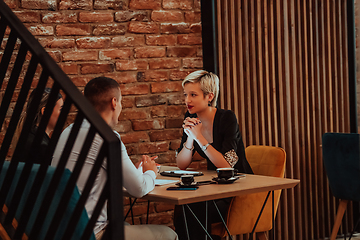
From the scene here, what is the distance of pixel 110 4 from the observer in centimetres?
306

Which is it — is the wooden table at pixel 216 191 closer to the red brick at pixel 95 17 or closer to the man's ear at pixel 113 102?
the man's ear at pixel 113 102

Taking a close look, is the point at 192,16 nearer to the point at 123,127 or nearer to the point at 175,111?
the point at 175,111

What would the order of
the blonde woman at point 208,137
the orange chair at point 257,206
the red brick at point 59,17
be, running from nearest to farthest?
1. the orange chair at point 257,206
2. the blonde woman at point 208,137
3. the red brick at point 59,17

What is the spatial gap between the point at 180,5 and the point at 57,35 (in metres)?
0.99

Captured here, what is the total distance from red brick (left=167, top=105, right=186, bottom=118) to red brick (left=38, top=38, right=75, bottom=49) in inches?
34.4

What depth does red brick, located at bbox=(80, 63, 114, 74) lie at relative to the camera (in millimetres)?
2983

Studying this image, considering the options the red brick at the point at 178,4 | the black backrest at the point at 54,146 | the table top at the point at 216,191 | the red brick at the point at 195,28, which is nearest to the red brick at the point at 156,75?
the red brick at the point at 195,28

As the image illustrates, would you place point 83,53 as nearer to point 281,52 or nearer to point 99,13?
point 99,13

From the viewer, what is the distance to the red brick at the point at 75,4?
9.66ft

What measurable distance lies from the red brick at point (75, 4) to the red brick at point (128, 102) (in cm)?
72

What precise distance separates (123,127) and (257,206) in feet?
3.93

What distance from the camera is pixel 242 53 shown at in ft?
11.4

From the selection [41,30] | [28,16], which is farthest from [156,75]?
[28,16]

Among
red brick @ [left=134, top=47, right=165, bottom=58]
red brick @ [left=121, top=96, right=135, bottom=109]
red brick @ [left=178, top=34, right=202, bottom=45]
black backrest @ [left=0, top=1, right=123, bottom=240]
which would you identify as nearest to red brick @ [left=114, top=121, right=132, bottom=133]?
red brick @ [left=121, top=96, right=135, bottom=109]
